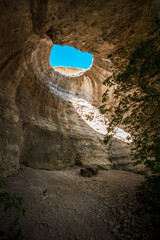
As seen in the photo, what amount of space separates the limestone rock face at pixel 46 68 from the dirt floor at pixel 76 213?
1909 mm

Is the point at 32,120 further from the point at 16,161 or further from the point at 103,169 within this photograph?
the point at 103,169

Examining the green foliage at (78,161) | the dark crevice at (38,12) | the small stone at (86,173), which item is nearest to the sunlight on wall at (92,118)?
the green foliage at (78,161)

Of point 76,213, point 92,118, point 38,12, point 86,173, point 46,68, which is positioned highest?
point 46,68

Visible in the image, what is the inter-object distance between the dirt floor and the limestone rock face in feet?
6.26

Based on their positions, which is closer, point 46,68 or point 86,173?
point 86,173

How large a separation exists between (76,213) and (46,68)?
1139 cm

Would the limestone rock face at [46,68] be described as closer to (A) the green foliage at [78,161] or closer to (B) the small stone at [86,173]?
(A) the green foliage at [78,161]

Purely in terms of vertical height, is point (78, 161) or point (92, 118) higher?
point (92, 118)

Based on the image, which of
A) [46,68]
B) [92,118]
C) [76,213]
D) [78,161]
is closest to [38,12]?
[76,213]

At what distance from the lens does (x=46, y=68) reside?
1105 centimetres

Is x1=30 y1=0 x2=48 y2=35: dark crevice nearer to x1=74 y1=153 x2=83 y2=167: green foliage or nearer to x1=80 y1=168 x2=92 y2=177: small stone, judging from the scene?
x1=80 y1=168 x2=92 y2=177: small stone

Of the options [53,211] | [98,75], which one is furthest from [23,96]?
[98,75]

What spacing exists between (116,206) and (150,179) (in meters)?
1.95

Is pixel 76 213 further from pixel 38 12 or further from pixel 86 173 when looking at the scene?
pixel 38 12
